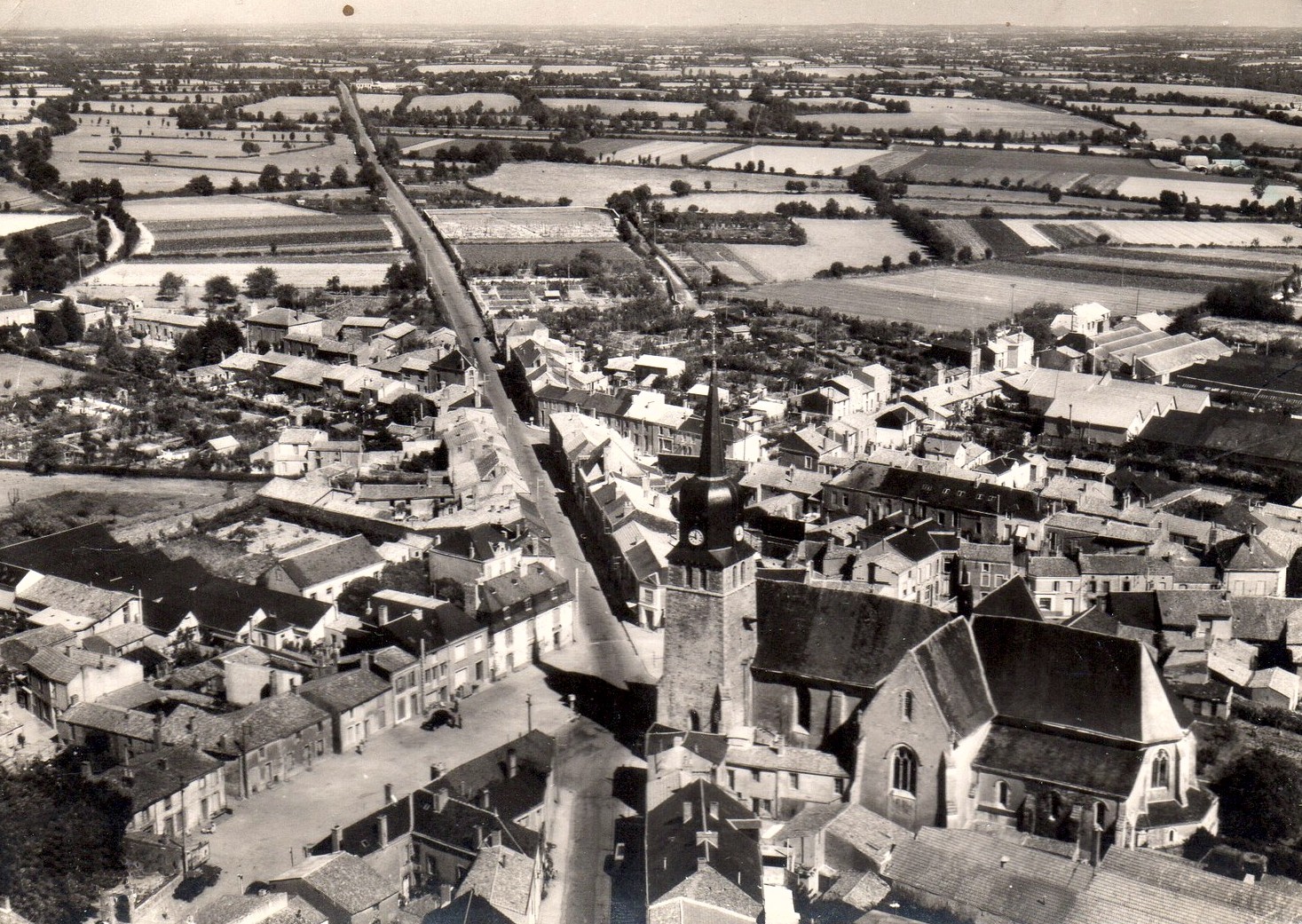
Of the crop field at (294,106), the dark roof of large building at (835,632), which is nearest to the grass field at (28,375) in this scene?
the dark roof of large building at (835,632)

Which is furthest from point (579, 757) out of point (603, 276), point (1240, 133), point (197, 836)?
point (1240, 133)

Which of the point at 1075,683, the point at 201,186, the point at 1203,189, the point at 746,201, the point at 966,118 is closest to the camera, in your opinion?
the point at 1075,683

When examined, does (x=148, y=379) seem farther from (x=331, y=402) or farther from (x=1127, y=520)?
(x=1127, y=520)

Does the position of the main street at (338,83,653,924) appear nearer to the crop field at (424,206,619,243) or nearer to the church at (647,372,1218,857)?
the church at (647,372,1218,857)

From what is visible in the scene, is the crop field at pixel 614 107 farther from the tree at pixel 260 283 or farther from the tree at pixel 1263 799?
the tree at pixel 1263 799

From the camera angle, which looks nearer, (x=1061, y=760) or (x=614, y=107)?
(x=1061, y=760)

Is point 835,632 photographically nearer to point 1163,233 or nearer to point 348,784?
point 348,784

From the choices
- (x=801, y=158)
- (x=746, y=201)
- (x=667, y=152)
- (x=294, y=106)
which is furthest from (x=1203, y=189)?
(x=294, y=106)
